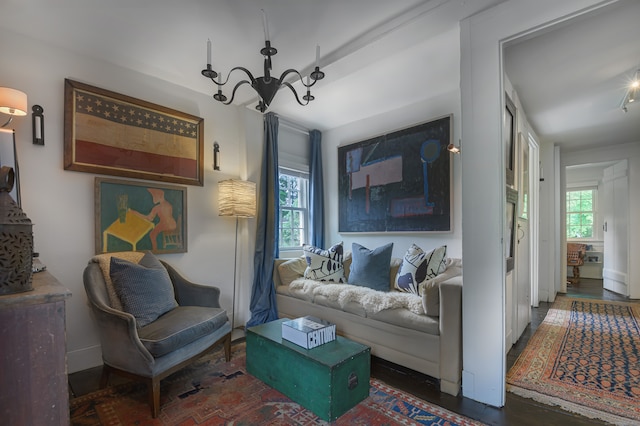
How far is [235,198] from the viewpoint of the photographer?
2951 mm

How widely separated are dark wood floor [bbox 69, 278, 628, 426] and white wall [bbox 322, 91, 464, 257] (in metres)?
1.21

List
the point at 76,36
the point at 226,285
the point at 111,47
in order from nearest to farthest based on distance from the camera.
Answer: the point at 76,36
the point at 111,47
the point at 226,285

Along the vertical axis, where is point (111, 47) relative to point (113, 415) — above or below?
above

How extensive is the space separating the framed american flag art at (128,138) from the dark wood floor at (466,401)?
1613 millimetres

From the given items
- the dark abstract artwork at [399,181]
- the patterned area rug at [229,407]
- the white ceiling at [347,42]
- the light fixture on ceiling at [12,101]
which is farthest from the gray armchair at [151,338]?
the dark abstract artwork at [399,181]

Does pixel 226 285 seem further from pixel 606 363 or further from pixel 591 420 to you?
pixel 606 363

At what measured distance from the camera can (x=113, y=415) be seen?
1.73 meters

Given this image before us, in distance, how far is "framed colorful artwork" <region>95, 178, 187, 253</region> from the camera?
2.44 m

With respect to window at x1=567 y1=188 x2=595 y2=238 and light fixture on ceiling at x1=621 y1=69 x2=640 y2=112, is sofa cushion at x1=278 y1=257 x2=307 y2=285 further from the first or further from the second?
window at x1=567 y1=188 x2=595 y2=238

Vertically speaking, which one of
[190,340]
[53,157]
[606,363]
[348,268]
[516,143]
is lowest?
[606,363]

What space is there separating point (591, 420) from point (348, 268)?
2.17 m

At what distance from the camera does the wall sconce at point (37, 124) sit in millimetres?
2166

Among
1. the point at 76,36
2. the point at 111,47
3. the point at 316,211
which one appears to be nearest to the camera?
the point at 76,36

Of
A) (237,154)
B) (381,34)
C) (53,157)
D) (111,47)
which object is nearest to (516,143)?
(381,34)
